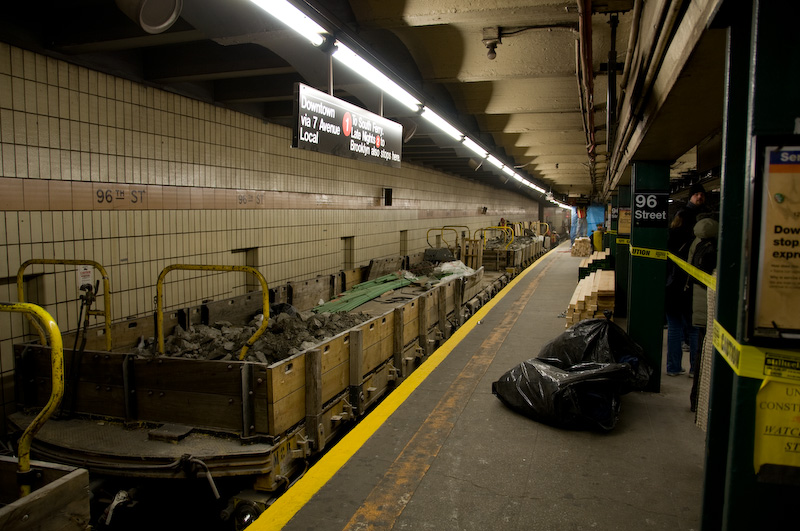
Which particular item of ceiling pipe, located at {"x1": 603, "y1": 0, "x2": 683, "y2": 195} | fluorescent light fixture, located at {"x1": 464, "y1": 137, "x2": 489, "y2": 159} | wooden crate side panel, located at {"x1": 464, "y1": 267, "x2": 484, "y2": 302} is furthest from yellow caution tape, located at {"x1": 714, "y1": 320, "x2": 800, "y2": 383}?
wooden crate side panel, located at {"x1": 464, "y1": 267, "x2": 484, "y2": 302}

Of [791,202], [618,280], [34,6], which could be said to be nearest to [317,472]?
[791,202]

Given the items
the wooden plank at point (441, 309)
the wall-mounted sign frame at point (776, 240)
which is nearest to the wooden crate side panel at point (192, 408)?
the wall-mounted sign frame at point (776, 240)

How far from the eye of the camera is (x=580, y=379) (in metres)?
3.94

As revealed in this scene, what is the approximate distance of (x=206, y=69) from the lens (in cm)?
557

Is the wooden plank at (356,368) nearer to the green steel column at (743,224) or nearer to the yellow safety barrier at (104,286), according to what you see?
the yellow safety barrier at (104,286)

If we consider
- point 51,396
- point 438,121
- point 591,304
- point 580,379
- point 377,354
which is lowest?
point 377,354

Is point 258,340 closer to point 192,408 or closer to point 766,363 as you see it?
point 192,408

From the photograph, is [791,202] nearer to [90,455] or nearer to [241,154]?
[90,455]

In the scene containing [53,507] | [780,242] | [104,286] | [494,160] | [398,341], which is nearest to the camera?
[780,242]

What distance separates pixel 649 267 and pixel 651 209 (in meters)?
0.55

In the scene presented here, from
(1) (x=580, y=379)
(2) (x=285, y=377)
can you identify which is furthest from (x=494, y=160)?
(2) (x=285, y=377)

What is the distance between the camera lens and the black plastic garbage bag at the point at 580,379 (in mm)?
3920

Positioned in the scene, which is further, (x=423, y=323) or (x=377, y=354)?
(x=423, y=323)

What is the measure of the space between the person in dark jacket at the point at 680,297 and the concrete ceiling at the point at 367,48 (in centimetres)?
147
